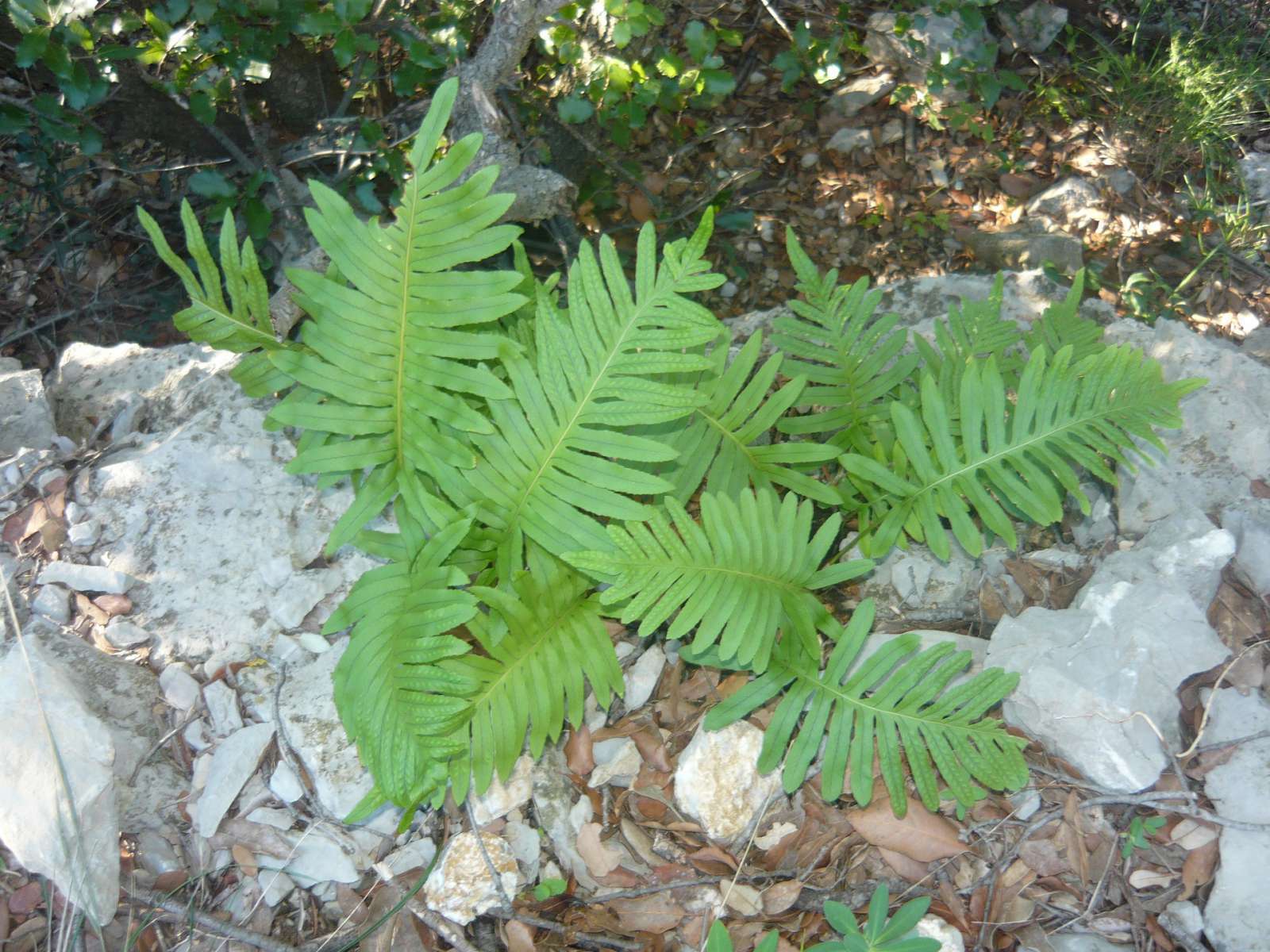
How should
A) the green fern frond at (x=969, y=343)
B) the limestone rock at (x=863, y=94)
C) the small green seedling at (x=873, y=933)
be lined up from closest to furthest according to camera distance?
1. the small green seedling at (x=873, y=933)
2. the green fern frond at (x=969, y=343)
3. the limestone rock at (x=863, y=94)

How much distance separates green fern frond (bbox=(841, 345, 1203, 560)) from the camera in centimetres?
234

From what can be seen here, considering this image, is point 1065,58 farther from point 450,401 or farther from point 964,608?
point 450,401

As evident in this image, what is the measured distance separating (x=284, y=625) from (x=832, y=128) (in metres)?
3.49

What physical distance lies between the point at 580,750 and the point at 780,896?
553mm

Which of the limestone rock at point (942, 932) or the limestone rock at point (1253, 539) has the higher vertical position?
the limestone rock at point (1253, 539)

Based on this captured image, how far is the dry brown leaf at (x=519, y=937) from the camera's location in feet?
6.54

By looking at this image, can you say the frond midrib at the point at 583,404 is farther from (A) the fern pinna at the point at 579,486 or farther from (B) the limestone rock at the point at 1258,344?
(B) the limestone rock at the point at 1258,344

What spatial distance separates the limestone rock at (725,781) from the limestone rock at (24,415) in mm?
1975

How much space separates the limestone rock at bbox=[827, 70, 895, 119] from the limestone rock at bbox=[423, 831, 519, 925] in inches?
148

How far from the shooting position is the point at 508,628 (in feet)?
7.18

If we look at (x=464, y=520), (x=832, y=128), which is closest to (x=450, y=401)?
(x=464, y=520)

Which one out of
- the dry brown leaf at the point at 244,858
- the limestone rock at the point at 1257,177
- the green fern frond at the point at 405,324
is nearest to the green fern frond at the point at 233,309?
the green fern frond at the point at 405,324

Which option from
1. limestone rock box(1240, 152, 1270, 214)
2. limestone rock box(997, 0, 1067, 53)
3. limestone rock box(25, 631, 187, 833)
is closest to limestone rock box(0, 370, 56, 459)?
limestone rock box(25, 631, 187, 833)

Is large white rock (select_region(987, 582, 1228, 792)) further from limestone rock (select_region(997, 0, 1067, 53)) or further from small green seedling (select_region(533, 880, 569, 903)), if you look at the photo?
limestone rock (select_region(997, 0, 1067, 53))
